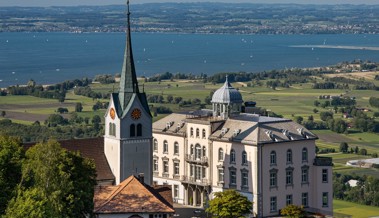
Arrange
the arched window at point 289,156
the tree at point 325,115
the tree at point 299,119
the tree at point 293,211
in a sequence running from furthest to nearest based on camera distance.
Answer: the tree at point 325,115 < the tree at point 299,119 < the arched window at point 289,156 < the tree at point 293,211

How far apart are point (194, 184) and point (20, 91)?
10743 cm

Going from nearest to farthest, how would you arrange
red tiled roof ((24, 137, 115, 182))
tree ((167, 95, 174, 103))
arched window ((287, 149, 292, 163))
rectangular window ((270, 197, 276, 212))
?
red tiled roof ((24, 137, 115, 182))
rectangular window ((270, 197, 276, 212))
arched window ((287, 149, 292, 163))
tree ((167, 95, 174, 103))

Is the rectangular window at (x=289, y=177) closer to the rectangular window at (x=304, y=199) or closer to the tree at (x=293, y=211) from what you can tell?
the rectangular window at (x=304, y=199)

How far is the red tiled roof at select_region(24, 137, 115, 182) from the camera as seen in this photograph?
77.9m

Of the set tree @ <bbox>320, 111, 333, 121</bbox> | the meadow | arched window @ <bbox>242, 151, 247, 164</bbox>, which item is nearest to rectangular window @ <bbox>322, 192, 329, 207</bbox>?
arched window @ <bbox>242, 151, 247, 164</bbox>

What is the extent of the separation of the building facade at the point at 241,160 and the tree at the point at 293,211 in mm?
2185

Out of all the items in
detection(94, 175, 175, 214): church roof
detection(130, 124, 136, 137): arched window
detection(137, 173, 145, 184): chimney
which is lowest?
detection(94, 175, 175, 214): church roof

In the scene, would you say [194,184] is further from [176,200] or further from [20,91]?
[20,91]

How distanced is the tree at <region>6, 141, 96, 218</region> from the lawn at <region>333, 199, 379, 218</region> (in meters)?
30.3

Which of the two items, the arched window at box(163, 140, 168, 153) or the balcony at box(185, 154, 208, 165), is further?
the arched window at box(163, 140, 168, 153)

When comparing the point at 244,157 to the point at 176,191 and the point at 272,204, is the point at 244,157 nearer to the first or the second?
the point at 272,204

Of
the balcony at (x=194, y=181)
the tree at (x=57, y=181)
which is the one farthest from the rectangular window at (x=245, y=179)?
the tree at (x=57, y=181)

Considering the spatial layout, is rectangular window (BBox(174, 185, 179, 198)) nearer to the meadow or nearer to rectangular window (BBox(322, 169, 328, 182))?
rectangular window (BBox(322, 169, 328, 182))

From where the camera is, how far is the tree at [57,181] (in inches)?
2466
